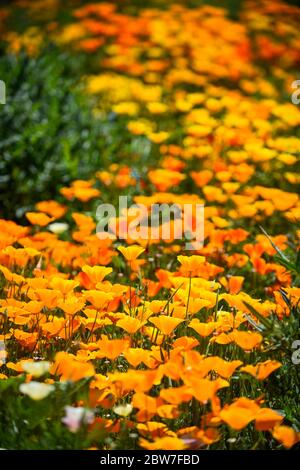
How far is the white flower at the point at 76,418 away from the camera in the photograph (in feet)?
5.75

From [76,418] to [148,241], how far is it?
1.45 metres

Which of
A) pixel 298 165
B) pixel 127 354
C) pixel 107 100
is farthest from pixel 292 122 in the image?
pixel 127 354

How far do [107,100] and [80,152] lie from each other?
4.96ft

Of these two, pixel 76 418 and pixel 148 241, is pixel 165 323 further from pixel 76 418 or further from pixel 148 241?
pixel 148 241

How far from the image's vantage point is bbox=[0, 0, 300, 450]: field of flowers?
1.94 m

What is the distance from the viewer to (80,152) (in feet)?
15.4

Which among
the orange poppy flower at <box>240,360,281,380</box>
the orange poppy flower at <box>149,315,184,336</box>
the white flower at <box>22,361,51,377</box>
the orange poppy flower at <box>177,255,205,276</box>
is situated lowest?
the orange poppy flower at <box>177,255,205,276</box>

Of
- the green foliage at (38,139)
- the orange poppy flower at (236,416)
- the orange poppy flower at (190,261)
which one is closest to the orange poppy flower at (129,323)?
the orange poppy flower at (190,261)

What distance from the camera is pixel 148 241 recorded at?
314cm

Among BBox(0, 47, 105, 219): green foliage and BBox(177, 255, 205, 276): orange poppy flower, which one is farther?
BBox(0, 47, 105, 219): green foliage

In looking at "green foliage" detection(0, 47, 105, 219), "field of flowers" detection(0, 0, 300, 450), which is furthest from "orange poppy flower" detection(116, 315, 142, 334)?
"green foliage" detection(0, 47, 105, 219)

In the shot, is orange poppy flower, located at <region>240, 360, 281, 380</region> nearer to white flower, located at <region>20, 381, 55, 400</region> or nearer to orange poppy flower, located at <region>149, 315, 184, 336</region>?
orange poppy flower, located at <region>149, 315, 184, 336</region>

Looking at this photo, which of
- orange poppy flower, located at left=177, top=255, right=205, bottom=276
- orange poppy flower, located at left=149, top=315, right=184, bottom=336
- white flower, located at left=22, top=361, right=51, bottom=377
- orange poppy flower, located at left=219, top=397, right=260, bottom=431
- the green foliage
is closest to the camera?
orange poppy flower, located at left=219, top=397, right=260, bottom=431
